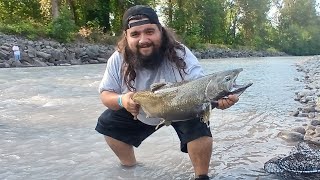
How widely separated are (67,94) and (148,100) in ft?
21.2

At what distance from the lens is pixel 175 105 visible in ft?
9.04

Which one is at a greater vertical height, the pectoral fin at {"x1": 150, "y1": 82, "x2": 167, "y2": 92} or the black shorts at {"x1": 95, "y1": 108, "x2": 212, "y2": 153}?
the pectoral fin at {"x1": 150, "y1": 82, "x2": 167, "y2": 92}

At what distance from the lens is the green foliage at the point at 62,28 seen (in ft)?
89.1

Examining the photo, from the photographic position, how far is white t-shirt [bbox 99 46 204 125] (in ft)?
10.7

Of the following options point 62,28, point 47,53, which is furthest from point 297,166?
point 62,28

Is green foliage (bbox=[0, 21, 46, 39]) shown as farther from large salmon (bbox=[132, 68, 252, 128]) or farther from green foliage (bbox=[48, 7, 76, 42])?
large salmon (bbox=[132, 68, 252, 128])

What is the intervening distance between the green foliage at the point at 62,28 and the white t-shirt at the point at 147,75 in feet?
81.4

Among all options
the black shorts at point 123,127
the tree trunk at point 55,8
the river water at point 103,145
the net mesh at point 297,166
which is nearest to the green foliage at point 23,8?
the tree trunk at point 55,8

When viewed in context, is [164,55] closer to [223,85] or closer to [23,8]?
[223,85]

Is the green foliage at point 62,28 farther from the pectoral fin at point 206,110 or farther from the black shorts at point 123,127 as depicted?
the pectoral fin at point 206,110

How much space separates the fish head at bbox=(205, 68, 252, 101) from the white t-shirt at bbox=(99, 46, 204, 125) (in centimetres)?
61

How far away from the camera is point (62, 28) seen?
27266mm

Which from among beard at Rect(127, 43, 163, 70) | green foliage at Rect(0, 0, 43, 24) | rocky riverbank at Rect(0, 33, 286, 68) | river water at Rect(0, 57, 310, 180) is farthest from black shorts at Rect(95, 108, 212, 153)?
green foliage at Rect(0, 0, 43, 24)

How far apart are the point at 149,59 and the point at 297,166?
151 centimetres
